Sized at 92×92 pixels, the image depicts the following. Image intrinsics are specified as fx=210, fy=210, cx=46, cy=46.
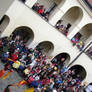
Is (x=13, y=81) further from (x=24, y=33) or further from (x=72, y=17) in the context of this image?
(x=72, y=17)

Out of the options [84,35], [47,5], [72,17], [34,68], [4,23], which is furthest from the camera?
[84,35]

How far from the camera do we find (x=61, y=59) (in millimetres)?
23844

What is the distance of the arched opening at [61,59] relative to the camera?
23.2 metres

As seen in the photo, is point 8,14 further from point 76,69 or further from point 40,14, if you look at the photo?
point 76,69

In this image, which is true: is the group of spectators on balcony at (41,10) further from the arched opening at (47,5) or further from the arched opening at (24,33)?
the arched opening at (24,33)

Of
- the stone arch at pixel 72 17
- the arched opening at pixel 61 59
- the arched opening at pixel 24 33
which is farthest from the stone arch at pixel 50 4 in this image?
the arched opening at pixel 61 59

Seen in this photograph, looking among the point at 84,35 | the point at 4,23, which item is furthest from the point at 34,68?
the point at 84,35

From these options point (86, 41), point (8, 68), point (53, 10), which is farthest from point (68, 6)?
point (8, 68)

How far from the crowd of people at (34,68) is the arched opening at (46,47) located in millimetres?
2167

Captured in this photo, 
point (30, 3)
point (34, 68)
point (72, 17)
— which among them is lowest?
point (34, 68)

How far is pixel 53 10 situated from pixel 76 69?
8172mm

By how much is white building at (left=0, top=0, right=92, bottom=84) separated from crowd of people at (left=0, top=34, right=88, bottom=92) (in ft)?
5.09

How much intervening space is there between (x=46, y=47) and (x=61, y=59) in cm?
224

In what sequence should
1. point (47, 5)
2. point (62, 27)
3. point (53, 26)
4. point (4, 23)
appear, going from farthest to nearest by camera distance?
point (62, 27), point (47, 5), point (53, 26), point (4, 23)
